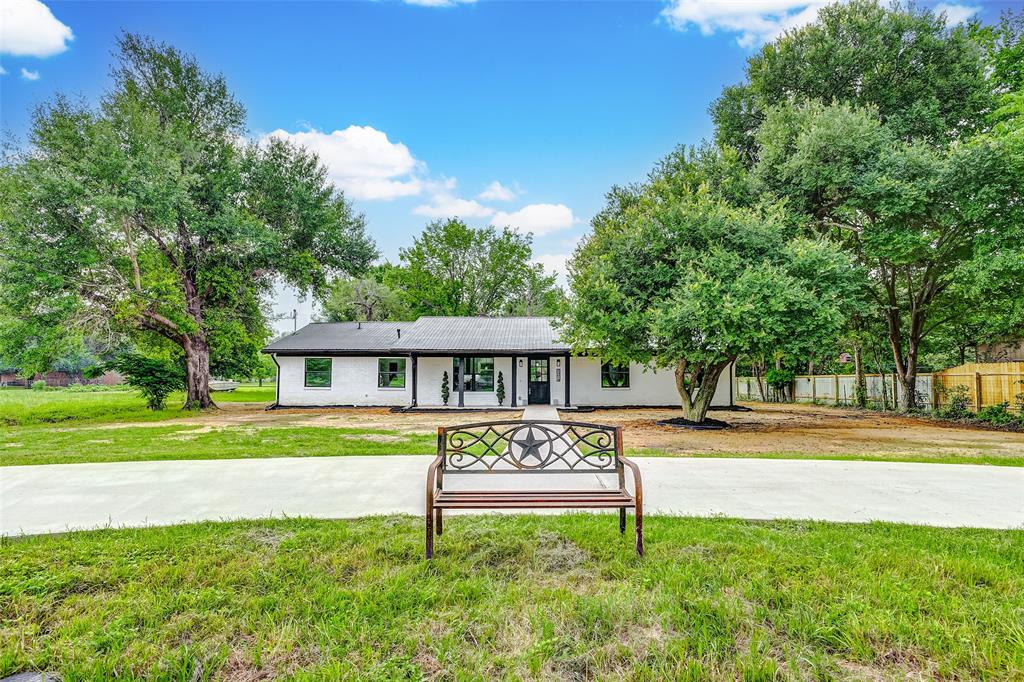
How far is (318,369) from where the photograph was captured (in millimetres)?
20016

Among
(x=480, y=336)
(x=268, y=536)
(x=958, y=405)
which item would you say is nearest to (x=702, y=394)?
(x=958, y=405)

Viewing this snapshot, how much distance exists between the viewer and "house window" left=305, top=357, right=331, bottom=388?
19969mm

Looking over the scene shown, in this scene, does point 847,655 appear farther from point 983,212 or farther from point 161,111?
point 161,111

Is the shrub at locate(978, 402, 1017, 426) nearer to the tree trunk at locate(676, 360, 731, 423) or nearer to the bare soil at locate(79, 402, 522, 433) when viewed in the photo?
the tree trunk at locate(676, 360, 731, 423)

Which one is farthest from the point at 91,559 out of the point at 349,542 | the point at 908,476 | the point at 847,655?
the point at 908,476

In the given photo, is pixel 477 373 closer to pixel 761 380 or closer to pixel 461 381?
pixel 461 381

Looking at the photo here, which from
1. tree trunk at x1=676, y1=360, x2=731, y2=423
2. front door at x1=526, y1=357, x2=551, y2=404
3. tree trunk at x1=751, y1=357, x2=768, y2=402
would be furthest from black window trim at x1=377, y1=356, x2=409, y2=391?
tree trunk at x1=751, y1=357, x2=768, y2=402

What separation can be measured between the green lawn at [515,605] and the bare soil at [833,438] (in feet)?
17.4

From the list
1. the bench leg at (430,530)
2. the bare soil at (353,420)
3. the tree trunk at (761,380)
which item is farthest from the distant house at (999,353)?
the bench leg at (430,530)

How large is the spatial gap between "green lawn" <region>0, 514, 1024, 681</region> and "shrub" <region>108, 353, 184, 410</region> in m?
16.7

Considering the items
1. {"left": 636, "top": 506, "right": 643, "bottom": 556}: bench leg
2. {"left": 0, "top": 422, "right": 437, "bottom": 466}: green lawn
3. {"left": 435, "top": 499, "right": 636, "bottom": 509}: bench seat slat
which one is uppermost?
{"left": 435, "top": 499, "right": 636, "bottom": 509}: bench seat slat

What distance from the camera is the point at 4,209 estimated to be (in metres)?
14.1

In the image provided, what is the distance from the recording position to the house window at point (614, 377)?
63.1ft

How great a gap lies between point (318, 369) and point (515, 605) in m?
19.1
